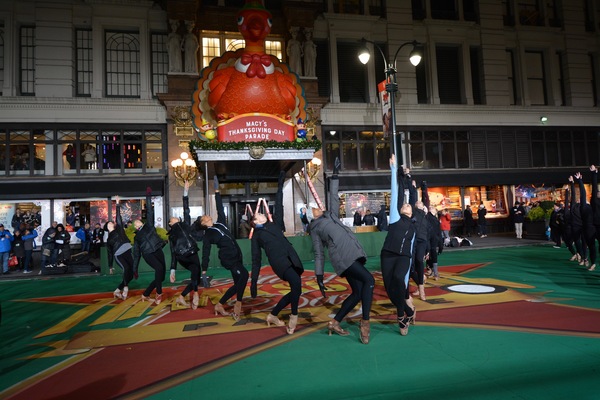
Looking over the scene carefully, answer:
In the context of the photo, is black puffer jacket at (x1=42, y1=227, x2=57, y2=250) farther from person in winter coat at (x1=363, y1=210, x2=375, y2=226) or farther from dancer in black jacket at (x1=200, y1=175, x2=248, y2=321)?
person in winter coat at (x1=363, y1=210, x2=375, y2=226)

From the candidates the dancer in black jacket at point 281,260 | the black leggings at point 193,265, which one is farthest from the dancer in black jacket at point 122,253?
the dancer in black jacket at point 281,260

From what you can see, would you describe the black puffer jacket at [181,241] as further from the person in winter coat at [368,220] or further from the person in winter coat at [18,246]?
the person in winter coat at [368,220]

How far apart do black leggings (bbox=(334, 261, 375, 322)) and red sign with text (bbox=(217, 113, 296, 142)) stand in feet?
33.5

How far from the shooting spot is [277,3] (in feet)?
72.4

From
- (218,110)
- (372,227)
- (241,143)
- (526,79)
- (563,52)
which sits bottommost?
(372,227)

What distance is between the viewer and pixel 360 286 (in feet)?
18.7

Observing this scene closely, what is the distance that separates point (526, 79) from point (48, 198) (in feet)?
94.8

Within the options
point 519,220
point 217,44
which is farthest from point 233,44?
point 519,220

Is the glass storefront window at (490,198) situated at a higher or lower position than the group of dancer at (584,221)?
higher

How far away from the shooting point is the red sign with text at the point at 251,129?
49.8ft

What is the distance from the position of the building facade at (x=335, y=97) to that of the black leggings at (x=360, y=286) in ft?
41.3

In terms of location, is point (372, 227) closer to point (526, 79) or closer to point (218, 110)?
point (218, 110)

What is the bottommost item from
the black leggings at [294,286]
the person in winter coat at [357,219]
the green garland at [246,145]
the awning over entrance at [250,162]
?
the black leggings at [294,286]

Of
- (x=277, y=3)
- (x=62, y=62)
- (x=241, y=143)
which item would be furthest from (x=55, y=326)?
(x=277, y=3)
